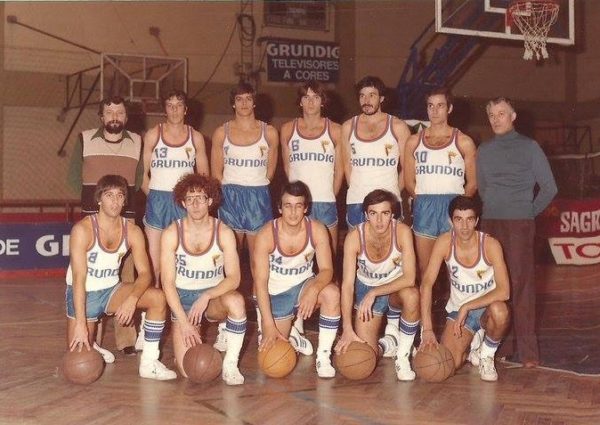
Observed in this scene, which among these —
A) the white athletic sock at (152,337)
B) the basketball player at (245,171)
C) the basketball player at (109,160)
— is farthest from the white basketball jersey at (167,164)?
the white athletic sock at (152,337)

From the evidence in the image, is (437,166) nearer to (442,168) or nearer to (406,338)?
(442,168)

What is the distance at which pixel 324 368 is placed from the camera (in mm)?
4305

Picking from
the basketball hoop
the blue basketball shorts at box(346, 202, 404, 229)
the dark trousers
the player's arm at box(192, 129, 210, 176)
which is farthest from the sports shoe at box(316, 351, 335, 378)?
the basketball hoop

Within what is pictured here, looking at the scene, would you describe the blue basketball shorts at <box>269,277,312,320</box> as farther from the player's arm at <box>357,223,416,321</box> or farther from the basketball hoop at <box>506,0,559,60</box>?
the basketball hoop at <box>506,0,559,60</box>

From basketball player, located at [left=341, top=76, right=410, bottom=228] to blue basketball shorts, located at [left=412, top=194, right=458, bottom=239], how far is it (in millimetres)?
175

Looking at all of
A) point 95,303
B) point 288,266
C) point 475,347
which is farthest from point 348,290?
point 95,303

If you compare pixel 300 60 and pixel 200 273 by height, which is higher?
pixel 300 60

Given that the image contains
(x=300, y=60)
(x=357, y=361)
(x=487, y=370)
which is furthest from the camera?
(x=300, y=60)

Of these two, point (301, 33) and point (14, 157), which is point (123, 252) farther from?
point (301, 33)

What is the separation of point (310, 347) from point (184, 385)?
1197 millimetres

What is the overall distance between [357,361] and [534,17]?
191 inches

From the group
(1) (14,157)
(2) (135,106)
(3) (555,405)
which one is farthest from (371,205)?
(1) (14,157)

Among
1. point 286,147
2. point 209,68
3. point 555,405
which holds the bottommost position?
point 555,405

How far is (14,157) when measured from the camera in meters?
13.3
